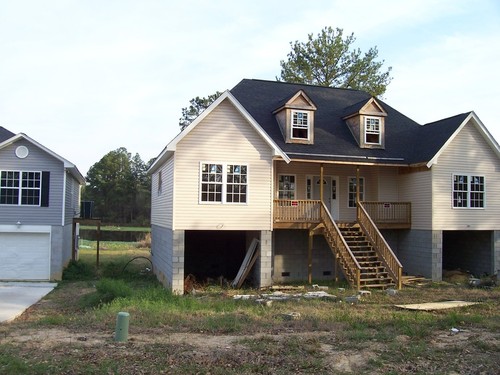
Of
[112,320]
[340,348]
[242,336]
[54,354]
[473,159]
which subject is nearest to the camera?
[54,354]

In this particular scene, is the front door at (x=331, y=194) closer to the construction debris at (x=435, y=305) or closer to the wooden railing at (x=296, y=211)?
the wooden railing at (x=296, y=211)

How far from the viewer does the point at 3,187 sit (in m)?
21.0

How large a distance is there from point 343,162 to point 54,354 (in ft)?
47.9

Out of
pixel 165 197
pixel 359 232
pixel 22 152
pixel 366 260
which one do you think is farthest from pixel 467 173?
pixel 22 152

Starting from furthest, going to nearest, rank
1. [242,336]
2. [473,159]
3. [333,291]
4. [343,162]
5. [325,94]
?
[325,94] → [473,159] → [343,162] → [333,291] → [242,336]

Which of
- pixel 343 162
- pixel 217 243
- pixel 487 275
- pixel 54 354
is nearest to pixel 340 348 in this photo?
pixel 54 354

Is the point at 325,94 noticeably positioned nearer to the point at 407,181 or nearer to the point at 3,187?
the point at 407,181

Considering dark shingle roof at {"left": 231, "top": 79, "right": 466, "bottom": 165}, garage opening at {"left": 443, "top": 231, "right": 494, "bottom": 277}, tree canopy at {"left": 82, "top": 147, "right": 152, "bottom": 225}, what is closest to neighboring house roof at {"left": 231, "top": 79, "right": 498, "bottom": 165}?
dark shingle roof at {"left": 231, "top": 79, "right": 466, "bottom": 165}

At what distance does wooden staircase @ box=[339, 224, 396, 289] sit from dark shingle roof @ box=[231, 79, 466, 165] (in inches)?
122

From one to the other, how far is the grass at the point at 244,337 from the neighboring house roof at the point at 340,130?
699 centimetres

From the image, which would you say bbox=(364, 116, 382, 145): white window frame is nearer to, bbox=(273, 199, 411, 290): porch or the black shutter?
bbox=(273, 199, 411, 290): porch

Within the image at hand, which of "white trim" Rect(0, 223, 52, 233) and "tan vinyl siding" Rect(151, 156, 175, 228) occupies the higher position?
"tan vinyl siding" Rect(151, 156, 175, 228)

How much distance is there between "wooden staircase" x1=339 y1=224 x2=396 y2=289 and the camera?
18.7 m

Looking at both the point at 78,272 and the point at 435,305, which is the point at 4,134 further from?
the point at 435,305
